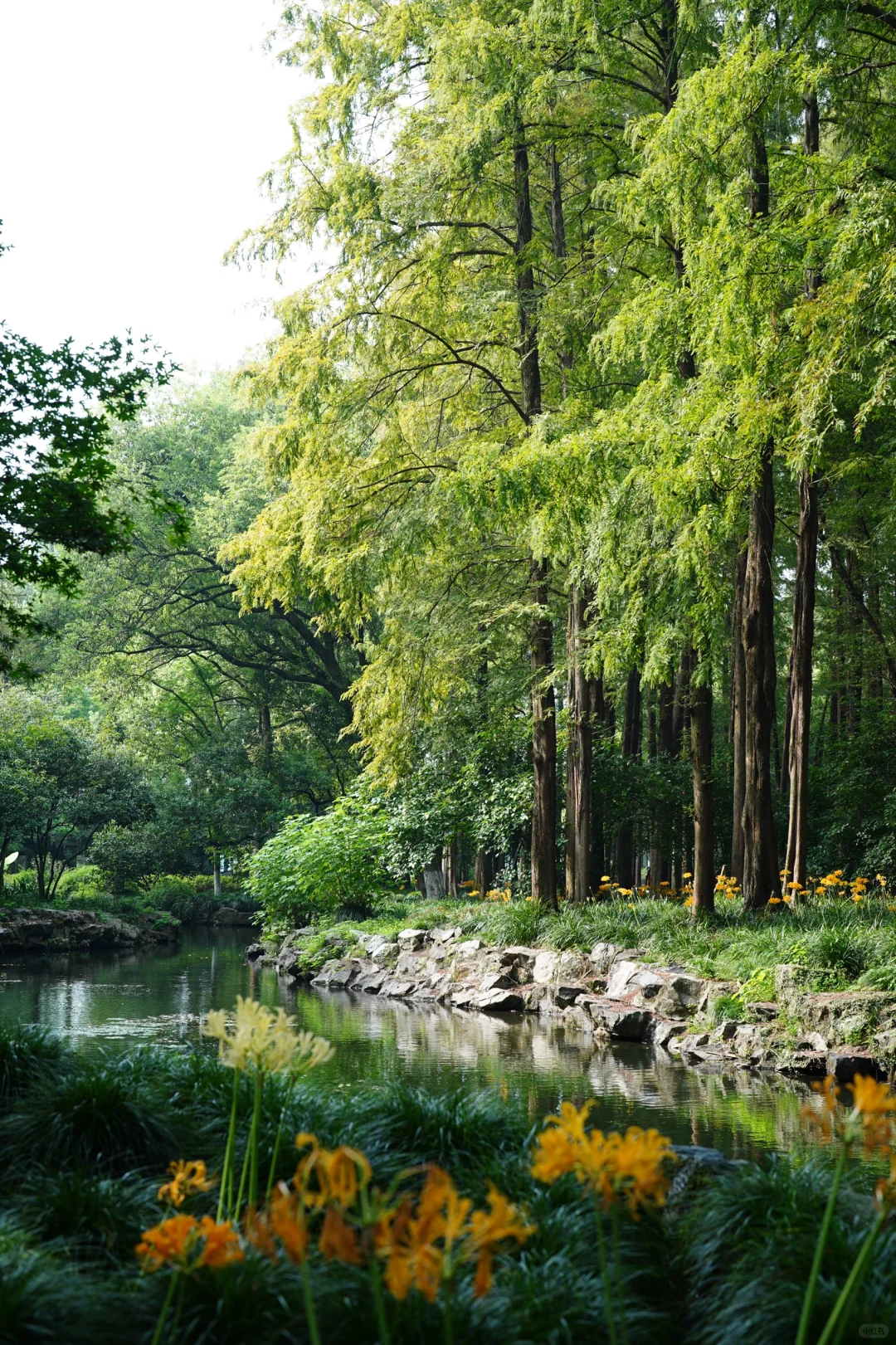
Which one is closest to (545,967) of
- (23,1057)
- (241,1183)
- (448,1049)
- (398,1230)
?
(448,1049)

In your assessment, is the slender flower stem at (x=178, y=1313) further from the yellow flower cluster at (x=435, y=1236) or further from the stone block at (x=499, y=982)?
the stone block at (x=499, y=982)

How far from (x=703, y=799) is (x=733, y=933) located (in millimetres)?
1621

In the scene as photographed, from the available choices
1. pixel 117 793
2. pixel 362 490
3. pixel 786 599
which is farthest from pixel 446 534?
pixel 117 793

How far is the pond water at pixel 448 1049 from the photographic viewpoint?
22.9ft

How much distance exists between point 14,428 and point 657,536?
6.13m

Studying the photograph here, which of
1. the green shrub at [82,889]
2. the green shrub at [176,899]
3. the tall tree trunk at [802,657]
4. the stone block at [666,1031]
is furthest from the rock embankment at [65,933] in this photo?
the tall tree trunk at [802,657]

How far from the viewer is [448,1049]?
9633 mm

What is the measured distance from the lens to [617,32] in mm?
11891

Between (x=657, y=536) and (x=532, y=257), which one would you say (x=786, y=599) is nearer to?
(x=532, y=257)

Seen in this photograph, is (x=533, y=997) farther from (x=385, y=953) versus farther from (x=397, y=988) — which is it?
(x=385, y=953)

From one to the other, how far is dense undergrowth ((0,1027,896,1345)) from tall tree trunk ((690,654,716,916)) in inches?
271

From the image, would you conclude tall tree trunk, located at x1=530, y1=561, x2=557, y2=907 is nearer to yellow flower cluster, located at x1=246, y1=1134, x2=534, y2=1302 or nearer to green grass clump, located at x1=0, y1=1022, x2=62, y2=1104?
green grass clump, located at x1=0, y1=1022, x2=62, y2=1104

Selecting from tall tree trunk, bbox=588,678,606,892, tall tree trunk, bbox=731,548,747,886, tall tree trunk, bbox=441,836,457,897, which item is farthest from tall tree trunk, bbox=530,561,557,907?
tall tree trunk, bbox=441,836,457,897

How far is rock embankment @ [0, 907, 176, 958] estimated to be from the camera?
67.1 ft
